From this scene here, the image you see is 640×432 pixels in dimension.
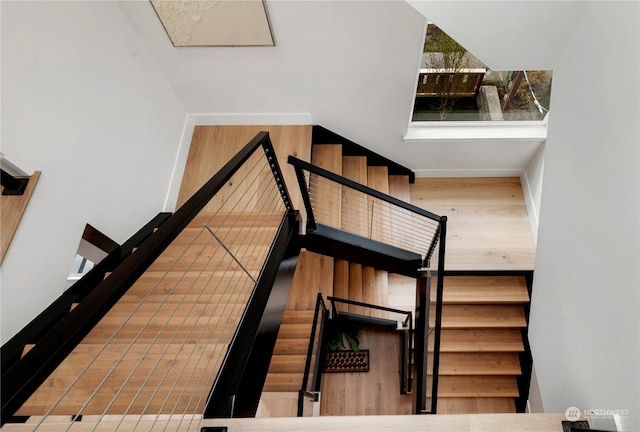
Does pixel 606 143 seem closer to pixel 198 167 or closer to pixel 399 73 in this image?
pixel 399 73

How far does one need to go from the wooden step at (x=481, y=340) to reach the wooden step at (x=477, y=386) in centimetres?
35

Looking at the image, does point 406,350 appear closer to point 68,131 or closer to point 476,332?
point 476,332

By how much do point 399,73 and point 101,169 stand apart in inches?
107

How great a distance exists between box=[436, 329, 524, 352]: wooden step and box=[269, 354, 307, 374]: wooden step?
5.18 ft

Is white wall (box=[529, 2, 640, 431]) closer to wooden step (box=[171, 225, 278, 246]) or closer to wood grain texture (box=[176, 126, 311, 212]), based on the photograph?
wooden step (box=[171, 225, 278, 246])

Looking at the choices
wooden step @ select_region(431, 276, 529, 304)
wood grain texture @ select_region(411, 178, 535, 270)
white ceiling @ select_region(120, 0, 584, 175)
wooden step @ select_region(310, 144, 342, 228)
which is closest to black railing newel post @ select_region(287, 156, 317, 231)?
wooden step @ select_region(310, 144, 342, 228)

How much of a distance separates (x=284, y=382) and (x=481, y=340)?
2.22m

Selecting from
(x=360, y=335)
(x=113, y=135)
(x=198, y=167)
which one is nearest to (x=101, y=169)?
(x=113, y=135)

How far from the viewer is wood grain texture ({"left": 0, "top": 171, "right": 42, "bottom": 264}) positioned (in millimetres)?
2057

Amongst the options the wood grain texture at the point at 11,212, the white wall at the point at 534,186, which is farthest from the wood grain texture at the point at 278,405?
Answer: the white wall at the point at 534,186

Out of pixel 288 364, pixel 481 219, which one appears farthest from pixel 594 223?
pixel 481 219

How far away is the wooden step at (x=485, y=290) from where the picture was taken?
416 centimetres

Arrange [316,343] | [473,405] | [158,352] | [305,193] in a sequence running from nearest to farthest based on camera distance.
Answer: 1. [158,352]
2. [305,193]
3. [316,343]
4. [473,405]

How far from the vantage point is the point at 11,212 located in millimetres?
2125
